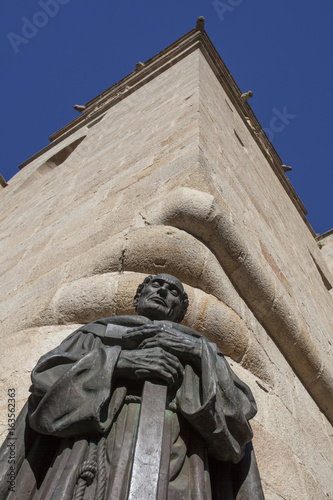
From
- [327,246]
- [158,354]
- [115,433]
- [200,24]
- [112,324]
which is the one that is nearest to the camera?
[115,433]

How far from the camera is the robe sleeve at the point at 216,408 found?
4.96 ft

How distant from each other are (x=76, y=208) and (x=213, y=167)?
3.87 ft

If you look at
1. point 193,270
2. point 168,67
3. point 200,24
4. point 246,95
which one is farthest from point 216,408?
point 246,95

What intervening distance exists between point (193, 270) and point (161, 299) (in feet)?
1.99

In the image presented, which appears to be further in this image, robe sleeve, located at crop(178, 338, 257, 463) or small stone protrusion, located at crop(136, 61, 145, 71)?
small stone protrusion, located at crop(136, 61, 145, 71)

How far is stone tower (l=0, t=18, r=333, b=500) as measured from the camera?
254 centimetres

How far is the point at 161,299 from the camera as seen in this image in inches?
83.7

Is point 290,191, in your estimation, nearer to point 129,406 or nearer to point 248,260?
point 248,260

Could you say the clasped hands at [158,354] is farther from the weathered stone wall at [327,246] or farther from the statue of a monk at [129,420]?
the weathered stone wall at [327,246]

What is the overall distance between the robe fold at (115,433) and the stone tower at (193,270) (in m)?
0.56

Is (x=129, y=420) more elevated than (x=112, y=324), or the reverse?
(x=112, y=324)

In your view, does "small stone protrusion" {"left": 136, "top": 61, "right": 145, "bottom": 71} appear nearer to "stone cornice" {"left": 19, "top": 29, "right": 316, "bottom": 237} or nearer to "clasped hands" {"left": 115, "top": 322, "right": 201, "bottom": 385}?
"stone cornice" {"left": 19, "top": 29, "right": 316, "bottom": 237}

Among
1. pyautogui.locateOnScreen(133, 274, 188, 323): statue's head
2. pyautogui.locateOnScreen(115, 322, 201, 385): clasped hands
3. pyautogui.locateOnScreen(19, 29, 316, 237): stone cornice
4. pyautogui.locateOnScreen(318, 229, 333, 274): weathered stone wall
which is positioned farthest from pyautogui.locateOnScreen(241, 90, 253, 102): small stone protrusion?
pyautogui.locateOnScreen(115, 322, 201, 385): clasped hands

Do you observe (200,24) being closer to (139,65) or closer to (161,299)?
(139,65)
